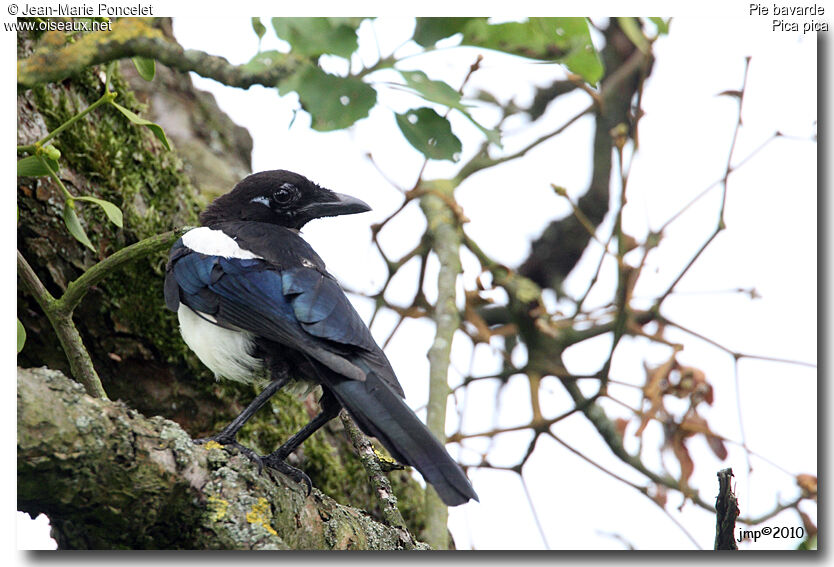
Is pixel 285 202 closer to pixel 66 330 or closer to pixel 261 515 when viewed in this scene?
pixel 66 330

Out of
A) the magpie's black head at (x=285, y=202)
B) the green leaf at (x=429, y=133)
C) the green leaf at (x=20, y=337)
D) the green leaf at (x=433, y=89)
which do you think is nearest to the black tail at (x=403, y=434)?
the green leaf at (x=429, y=133)

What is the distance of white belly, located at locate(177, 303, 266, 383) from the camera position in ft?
7.07

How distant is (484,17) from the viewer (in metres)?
2.05

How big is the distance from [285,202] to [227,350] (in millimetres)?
586

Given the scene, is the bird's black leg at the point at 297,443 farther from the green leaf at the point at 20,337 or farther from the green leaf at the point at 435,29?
the green leaf at the point at 435,29

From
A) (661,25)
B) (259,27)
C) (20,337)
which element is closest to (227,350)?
(20,337)

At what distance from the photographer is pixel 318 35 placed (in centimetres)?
174

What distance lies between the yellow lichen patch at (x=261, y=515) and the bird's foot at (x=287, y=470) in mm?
296

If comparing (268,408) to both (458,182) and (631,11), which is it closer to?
(458,182)

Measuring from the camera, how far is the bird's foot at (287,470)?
82.8 inches

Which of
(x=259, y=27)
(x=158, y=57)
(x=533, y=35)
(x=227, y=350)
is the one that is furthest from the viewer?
(x=227, y=350)

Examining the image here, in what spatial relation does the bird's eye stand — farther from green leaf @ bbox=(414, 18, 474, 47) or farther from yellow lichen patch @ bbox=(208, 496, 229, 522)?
yellow lichen patch @ bbox=(208, 496, 229, 522)

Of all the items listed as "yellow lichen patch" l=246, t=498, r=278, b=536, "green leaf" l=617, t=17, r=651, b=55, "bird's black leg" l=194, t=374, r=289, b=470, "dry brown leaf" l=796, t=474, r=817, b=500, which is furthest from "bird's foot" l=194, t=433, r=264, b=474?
"green leaf" l=617, t=17, r=651, b=55

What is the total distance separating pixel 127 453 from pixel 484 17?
4.00 ft
